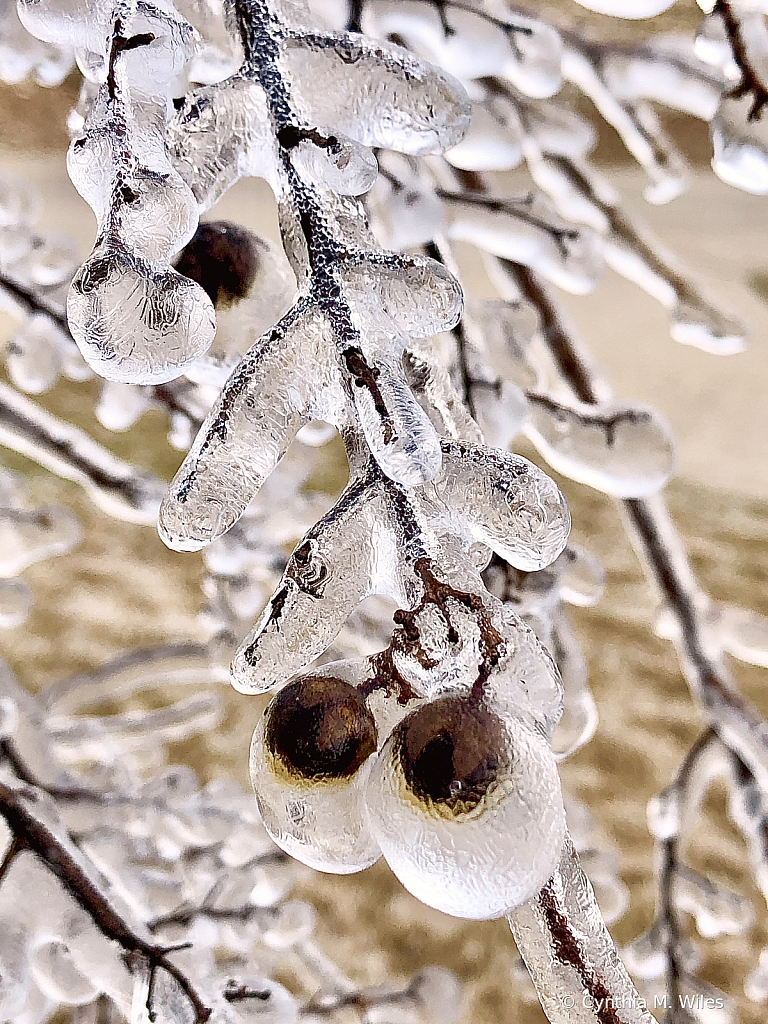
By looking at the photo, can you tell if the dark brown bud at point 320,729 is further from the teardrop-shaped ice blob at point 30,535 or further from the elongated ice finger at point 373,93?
the teardrop-shaped ice blob at point 30,535

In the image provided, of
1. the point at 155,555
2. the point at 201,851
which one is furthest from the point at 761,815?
the point at 155,555

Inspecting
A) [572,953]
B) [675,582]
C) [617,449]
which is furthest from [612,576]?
[572,953]

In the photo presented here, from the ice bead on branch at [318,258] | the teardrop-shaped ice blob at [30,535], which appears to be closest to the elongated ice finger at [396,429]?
the ice bead on branch at [318,258]

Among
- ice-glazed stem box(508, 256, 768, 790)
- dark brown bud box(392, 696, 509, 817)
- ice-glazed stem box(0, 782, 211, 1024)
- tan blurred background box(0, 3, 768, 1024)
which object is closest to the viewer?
dark brown bud box(392, 696, 509, 817)

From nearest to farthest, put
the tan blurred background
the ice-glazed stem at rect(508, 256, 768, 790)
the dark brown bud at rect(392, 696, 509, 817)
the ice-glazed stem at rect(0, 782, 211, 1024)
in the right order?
the dark brown bud at rect(392, 696, 509, 817) < the ice-glazed stem at rect(0, 782, 211, 1024) < the ice-glazed stem at rect(508, 256, 768, 790) < the tan blurred background

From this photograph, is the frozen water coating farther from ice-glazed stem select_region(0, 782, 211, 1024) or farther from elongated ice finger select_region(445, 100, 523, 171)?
ice-glazed stem select_region(0, 782, 211, 1024)

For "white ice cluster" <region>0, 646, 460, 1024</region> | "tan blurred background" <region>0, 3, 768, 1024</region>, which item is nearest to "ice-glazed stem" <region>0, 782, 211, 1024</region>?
"white ice cluster" <region>0, 646, 460, 1024</region>
